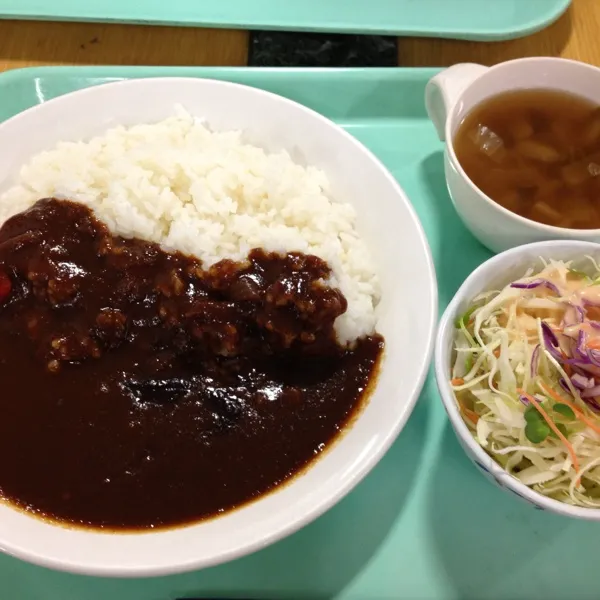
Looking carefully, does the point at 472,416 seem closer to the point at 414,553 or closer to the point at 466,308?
the point at 466,308

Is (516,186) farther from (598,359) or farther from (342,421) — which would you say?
(342,421)

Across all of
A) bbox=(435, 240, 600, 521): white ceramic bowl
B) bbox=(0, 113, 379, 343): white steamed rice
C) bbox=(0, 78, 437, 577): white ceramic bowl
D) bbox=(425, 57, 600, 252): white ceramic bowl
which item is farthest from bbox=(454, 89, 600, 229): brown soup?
bbox=(0, 113, 379, 343): white steamed rice

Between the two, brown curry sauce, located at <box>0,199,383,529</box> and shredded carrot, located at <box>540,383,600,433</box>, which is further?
brown curry sauce, located at <box>0,199,383,529</box>

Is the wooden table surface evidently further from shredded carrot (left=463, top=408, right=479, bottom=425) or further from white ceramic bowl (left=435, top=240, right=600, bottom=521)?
shredded carrot (left=463, top=408, right=479, bottom=425)

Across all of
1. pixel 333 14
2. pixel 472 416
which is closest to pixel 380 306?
pixel 472 416

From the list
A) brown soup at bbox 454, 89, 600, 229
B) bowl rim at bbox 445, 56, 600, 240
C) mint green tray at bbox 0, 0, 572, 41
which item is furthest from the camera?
mint green tray at bbox 0, 0, 572, 41

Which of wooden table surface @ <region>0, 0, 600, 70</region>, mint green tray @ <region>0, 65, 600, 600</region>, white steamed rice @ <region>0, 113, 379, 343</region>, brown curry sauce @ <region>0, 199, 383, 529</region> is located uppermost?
wooden table surface @ <region>0, 0, 600, 70</region>

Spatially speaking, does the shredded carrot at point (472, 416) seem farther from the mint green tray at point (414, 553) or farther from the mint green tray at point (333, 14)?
the mint green tray at point (333, 14)
